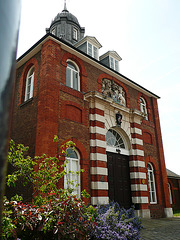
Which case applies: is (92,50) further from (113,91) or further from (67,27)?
(67,27)

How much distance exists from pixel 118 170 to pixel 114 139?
1.98 m

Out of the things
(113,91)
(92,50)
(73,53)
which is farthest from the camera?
(92,50)

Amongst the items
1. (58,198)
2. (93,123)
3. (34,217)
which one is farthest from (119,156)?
(34,217)

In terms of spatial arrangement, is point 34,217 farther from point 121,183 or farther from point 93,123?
point 121,183

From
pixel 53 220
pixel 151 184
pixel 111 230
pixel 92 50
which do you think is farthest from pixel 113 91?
pixel 53 220

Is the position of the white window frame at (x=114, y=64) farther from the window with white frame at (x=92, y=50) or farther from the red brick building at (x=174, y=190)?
the red brick building at (x=174, y=190)

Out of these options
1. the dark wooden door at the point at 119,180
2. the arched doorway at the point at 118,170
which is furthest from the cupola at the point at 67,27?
the dark wooden door at the point at 119,180

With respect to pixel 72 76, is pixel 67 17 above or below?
above

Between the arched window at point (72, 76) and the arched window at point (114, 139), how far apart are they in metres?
3.53

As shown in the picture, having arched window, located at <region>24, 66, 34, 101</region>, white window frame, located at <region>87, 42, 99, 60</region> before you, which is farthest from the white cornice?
white window frame, located at <region>87, 42, 99, 60</region>

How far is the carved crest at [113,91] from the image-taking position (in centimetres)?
1429

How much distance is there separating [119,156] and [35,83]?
676 centimetres

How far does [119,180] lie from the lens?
13070 mm

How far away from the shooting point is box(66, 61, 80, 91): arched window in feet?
40.4
